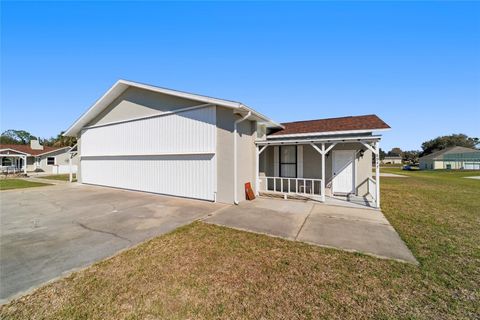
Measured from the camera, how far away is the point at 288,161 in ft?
35.7

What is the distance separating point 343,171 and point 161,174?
31.6 ft

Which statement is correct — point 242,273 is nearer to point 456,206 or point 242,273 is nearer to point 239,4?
point 239,4

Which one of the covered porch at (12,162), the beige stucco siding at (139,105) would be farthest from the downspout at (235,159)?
the covered porch at (12,162)

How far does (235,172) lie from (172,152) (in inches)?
147

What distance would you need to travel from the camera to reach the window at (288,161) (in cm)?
1070

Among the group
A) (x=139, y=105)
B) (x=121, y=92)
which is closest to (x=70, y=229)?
(x=139, y=105)

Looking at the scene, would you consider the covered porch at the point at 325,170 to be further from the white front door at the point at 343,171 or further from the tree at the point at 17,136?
the tree at the point at 17,136

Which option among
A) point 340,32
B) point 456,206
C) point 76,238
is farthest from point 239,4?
point 456,206

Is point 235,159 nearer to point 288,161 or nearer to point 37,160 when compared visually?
point 288,161

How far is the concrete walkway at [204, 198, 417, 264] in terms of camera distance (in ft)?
14.5

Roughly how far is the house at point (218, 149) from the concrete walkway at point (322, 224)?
1.24m

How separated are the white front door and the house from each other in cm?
4

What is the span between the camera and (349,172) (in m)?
9.92

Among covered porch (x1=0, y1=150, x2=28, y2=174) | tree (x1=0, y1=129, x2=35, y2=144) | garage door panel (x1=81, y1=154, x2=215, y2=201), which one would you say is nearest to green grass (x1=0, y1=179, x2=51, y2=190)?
garage door panel (x1=81, y1=154, x2=215, y2=201)
